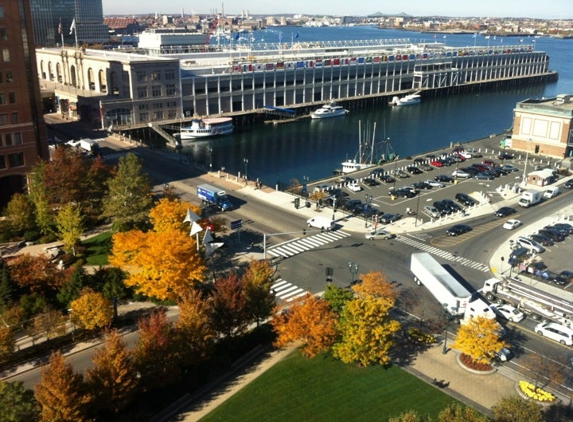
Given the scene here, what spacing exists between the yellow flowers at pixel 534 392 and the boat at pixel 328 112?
112m

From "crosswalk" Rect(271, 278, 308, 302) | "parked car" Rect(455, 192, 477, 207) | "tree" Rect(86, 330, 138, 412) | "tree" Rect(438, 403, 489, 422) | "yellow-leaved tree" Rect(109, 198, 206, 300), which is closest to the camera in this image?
"tree" Rect(438, 403, 489, 422)

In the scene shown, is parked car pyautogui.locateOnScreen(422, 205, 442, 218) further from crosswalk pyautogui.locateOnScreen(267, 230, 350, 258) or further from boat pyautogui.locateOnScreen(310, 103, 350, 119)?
boat pyautogui.locateOnScreen(310, 103, 350, 119)

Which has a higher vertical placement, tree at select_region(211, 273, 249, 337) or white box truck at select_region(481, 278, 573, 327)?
tree at select_region(211, 273, 249, 337)

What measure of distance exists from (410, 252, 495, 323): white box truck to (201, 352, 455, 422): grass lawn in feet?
27.5

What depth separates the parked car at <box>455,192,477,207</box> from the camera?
7094cm

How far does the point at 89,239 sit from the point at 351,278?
2838 cm

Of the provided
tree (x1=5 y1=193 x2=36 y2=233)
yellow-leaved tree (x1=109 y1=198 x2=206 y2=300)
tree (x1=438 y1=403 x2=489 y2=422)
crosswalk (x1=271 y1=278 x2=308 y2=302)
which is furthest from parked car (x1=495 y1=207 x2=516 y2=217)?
tree (x1=5 y1=193 x2=36 y2=233)

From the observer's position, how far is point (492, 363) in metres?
38.0

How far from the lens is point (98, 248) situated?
56156mm

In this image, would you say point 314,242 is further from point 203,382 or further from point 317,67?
point 317,67

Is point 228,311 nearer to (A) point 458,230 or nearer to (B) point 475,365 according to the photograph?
(B) point 475,365

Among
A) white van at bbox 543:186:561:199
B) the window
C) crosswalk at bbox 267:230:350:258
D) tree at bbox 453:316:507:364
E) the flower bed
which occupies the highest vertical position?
the window

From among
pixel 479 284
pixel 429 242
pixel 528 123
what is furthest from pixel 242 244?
pixel 528 123

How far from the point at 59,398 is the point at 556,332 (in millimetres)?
34207
